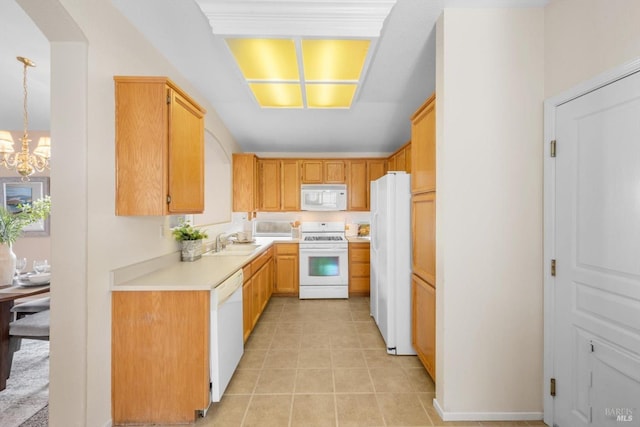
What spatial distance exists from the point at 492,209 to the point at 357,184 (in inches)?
121

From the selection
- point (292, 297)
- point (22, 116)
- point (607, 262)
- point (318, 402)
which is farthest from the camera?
point (292, 297)

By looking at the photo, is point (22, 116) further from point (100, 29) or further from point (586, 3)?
point (586, 3)

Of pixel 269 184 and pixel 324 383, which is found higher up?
pixel 269 184

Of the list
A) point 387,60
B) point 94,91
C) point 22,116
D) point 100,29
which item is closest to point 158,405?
point 94,91

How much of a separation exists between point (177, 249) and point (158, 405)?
1.30 m

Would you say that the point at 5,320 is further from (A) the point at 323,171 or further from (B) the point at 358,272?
(A) the point at 323,171

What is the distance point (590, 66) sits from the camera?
1.53m

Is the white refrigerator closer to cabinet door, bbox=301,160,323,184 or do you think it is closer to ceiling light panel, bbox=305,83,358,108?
ceiling light panel, bbox=305,83,358,108

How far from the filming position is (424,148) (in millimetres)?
2316

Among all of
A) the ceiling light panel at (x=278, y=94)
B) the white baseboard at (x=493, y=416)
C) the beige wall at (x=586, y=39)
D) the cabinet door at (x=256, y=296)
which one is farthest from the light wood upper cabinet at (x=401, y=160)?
the white baseboard at (x=493, y=416)

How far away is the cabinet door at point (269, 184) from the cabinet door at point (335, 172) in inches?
33.9

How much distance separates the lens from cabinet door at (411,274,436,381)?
85.7 inches

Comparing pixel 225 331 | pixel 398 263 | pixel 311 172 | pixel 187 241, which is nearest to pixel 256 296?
pixel 187 241

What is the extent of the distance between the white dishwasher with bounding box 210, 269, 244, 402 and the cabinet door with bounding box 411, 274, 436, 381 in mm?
Answer: 1598
